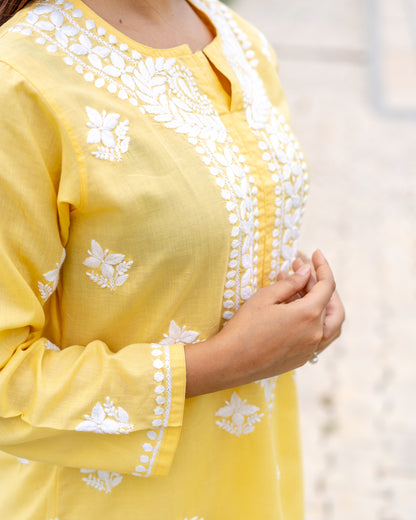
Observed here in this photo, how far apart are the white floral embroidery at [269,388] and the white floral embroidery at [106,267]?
1.22 ft

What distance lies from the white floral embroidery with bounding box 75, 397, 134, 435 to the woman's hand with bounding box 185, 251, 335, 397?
0.35 feet

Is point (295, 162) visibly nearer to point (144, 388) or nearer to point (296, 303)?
point (296, 303)

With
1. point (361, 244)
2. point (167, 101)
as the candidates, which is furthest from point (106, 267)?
point (361, 244)

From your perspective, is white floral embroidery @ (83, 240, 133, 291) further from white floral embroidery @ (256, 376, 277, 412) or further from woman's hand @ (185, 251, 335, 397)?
white floral embroidery @ (256, 376, 277, 412)

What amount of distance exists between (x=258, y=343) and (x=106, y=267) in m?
0.26

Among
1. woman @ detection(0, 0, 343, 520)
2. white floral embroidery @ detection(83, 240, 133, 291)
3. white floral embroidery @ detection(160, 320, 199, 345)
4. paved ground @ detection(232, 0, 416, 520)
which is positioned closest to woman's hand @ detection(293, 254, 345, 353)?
woman @ detection(0, 0, 343, 520)

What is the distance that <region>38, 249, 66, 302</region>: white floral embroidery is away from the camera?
96 centimetres

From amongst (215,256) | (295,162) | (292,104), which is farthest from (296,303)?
(292,104)

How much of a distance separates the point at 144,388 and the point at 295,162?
0.48 m

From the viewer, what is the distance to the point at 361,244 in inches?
162

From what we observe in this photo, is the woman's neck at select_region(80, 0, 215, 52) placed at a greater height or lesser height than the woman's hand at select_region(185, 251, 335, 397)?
greater

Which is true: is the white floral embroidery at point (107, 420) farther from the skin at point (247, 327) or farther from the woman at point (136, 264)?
the skin at point (247, 327)

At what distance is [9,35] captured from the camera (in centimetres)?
91

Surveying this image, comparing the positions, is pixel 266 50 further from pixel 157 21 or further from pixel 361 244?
pixel 361 244
